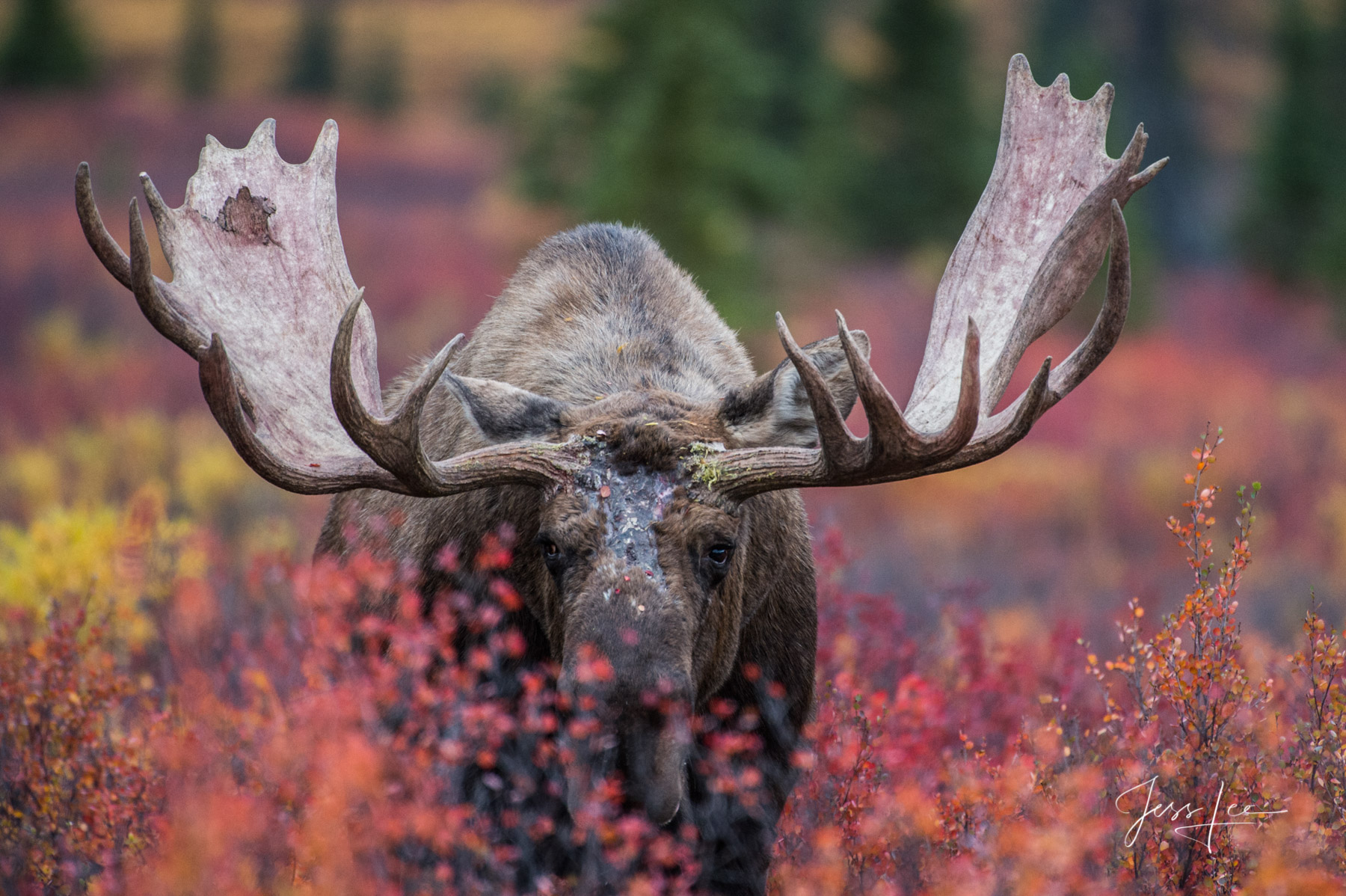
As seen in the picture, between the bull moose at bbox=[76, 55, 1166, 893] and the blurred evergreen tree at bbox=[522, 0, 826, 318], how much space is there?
9382 millimetres

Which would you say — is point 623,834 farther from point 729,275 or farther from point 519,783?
point 729,275

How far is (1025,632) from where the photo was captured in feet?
27.7

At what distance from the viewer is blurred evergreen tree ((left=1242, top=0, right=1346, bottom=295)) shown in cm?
2775

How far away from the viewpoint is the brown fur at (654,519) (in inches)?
139

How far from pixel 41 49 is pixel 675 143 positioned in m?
23.0

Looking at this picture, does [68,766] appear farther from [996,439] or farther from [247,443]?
[996,439]

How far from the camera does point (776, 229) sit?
19.9 meters

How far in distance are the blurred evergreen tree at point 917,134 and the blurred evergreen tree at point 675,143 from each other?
514 cm

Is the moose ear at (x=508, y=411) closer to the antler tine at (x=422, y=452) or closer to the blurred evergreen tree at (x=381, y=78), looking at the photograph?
the antler tine at (x=422, y=452)

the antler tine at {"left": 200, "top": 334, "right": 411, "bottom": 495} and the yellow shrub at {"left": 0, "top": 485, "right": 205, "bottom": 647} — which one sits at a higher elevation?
the antler tine at {"left": 200, "top": 334, "right": 411, "bottom": 495}

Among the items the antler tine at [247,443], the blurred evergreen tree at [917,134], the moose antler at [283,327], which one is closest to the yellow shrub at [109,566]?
the moose antler at [283,327]
